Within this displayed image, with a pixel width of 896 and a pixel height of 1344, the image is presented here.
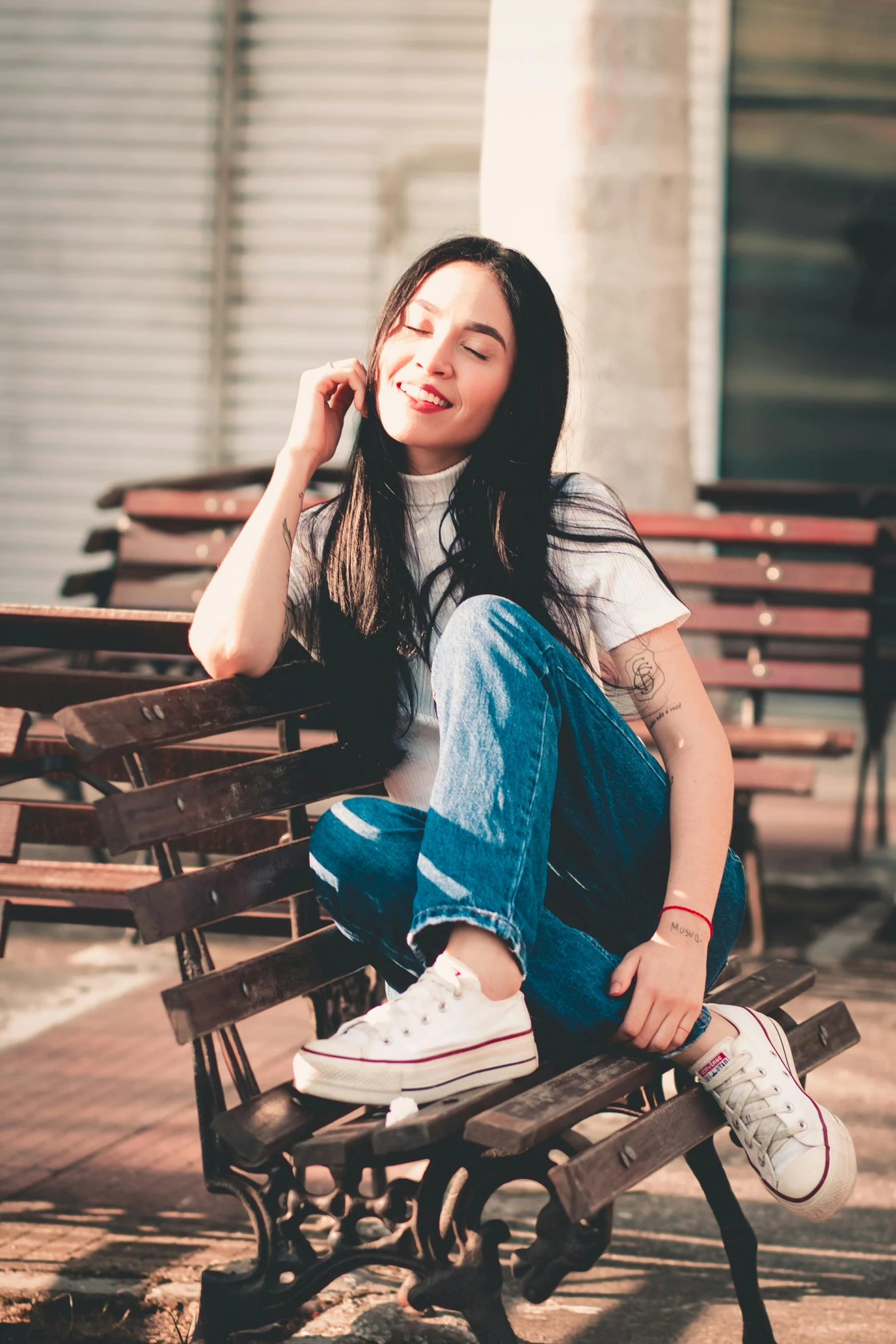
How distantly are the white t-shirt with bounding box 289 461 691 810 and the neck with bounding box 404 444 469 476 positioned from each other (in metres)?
0.03

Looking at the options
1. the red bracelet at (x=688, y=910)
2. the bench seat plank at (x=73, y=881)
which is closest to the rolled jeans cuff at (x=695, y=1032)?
the red bracelet at (x=688, y=910)

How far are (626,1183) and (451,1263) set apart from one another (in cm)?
29

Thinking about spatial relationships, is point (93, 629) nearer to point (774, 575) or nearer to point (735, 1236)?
point (735, 1236)

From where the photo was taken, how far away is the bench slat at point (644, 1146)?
74.8 inches

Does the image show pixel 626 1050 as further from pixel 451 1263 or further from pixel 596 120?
pixel 596 120

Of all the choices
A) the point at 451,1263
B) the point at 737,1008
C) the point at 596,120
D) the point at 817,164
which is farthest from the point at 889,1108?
the point at 817,164

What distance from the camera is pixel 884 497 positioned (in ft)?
21.1

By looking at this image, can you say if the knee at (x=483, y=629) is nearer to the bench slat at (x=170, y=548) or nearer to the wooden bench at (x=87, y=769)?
the wooden bench at (x=87, y=769)

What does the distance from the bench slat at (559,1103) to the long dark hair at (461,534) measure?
0.69 meters

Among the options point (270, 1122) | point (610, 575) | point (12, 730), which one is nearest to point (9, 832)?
point (12, 730)

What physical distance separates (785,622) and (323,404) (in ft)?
8.85

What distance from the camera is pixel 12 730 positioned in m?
2.34

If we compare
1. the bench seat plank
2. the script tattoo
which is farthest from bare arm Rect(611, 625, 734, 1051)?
the bench seat plank

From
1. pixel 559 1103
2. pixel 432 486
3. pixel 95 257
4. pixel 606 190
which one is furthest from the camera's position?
pixel 95 257
